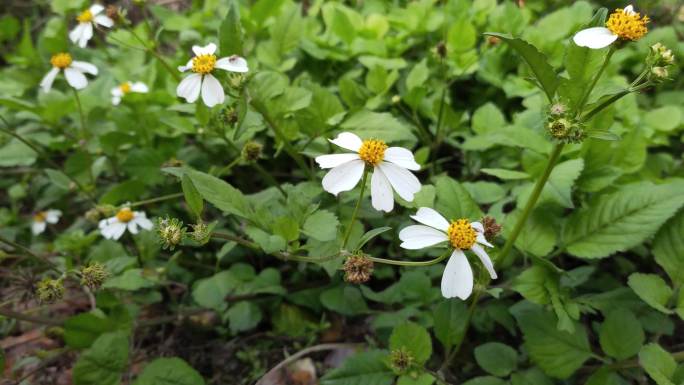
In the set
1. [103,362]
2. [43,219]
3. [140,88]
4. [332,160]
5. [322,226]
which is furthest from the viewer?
[43,219]

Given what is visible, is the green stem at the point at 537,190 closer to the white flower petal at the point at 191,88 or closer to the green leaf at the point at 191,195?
the green leaf at the point at 191,195

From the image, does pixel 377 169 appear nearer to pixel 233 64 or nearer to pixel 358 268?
pixel 358 268

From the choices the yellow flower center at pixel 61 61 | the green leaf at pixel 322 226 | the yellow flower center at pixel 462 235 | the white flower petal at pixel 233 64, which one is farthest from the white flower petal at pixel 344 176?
the yellow flower center at pixel 61 61

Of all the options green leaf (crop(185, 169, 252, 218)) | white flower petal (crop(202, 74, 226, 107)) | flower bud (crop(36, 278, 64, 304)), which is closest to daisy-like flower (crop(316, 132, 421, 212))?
green leaf (crop(185, 169, 252, 218))

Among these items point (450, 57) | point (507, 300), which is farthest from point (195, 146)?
point (507, 300)

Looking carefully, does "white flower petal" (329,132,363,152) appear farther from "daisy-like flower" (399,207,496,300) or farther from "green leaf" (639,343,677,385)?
"green leaf" (639,343,677,385)

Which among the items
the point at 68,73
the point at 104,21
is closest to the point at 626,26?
the point at 104,21
